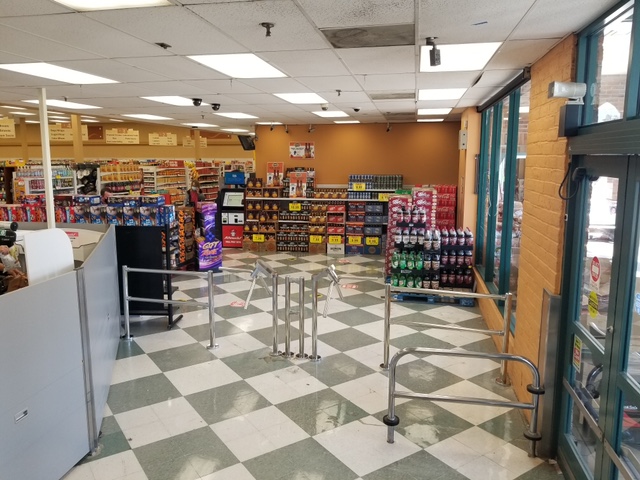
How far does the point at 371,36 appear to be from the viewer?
349 cm

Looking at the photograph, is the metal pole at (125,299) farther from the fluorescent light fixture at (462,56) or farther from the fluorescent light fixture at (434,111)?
the fluorescent light fixture at (434,111)

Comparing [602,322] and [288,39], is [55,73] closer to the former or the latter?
[288,39]

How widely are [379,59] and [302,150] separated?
7.60 m

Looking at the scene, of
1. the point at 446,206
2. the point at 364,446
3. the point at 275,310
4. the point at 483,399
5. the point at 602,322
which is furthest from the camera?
the point at 446,206

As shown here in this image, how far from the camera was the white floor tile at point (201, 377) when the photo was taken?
4.36 metres

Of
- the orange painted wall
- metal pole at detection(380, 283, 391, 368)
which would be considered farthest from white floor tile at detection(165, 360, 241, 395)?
the orange painted wall

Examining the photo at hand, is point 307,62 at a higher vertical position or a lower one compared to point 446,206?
higher

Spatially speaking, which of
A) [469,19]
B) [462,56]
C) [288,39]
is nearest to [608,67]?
[469,19]

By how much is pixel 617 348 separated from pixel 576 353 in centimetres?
69

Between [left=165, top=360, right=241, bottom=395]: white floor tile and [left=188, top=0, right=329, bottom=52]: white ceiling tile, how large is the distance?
9.91ft

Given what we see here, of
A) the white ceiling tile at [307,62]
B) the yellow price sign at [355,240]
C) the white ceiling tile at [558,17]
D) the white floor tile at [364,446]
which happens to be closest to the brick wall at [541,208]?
the white ceiling tile at [558,17]

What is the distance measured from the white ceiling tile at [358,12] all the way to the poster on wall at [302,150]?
8.58 metres

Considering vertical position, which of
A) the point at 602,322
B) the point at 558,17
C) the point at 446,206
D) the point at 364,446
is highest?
the point at 558,17

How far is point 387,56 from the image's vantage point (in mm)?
4160
